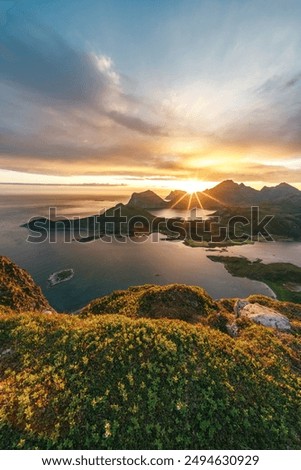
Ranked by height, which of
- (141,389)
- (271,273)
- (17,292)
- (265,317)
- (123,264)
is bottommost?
(123,264)

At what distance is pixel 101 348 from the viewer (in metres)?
11.9

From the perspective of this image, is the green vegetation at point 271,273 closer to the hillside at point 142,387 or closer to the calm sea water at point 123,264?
the calm sea water at point 123,264

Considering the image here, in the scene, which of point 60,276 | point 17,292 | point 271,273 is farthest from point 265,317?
point 271,273

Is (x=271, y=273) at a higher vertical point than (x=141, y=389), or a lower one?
lower

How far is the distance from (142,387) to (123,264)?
92.4 metres

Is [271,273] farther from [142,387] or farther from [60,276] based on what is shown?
[142,387]

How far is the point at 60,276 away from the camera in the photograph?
83.8m

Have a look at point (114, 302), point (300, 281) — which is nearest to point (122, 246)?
point (300, 281)

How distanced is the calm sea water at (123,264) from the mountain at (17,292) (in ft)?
125

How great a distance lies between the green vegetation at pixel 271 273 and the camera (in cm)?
7494

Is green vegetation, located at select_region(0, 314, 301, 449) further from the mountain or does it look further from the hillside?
the mountain

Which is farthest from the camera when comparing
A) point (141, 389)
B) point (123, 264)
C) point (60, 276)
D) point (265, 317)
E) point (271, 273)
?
point (123, 264)
